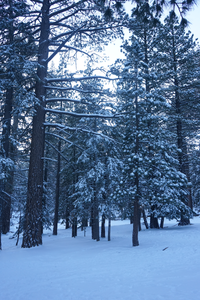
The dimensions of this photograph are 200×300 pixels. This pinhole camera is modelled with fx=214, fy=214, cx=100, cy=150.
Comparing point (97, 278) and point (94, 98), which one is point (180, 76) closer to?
point (94, 98)

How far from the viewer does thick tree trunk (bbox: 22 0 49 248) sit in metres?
8.82

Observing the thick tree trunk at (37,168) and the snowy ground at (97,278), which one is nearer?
the snowy ground at (97,278)

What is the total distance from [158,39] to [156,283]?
633 inches

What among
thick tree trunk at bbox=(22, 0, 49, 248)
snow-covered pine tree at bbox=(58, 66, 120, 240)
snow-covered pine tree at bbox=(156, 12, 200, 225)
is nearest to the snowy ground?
thick tree trunk at bbox=(22, 0, 49, 248)

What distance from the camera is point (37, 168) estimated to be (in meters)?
9.29

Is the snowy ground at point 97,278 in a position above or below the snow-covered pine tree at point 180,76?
below

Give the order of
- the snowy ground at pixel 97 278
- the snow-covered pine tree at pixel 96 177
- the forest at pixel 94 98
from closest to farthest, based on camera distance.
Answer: the snowy ground at pixel 97 278 < the forest at pixel 94 98 < the snow-covered pine tree at pixel 96 177

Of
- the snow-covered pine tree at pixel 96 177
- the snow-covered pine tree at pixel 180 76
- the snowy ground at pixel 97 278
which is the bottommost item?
the snowy ground at pixel 97 278

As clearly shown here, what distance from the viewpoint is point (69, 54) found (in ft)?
35.8

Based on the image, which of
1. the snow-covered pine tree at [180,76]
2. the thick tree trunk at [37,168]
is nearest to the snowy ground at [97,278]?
the thick tree trunk at [37,168]

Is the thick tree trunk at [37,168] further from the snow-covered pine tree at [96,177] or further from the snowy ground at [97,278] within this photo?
the snow-covered pine tree at [96,177]

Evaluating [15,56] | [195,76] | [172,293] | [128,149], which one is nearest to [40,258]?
[172,293]

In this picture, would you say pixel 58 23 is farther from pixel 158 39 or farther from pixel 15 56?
pixel 158 39

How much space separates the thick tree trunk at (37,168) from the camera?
8.82 meters
